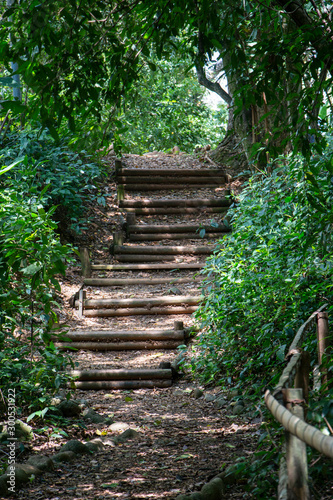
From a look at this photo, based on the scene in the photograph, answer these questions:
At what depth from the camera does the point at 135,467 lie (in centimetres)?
305

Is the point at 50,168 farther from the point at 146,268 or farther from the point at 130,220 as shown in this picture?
the point at 146,268

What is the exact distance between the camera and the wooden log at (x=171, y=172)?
1012 cm

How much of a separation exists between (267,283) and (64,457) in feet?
6.98

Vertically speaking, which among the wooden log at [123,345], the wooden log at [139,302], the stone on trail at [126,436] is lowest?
the stone on trail at [126,436]

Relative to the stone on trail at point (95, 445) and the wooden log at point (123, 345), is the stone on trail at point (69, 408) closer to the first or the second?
the stone on trail at point (95, 445)

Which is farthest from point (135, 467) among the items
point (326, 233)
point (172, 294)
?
point (172, 294)

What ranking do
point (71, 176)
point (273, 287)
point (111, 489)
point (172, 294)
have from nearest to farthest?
point (111, 489), point (273, 287), point (172, 294), point (71, 176)

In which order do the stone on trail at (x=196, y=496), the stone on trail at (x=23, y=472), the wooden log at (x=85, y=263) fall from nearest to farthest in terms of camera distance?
the stone on trail at (x=196, y=496), the stone on trail at (x=23, y=472), the wooden log at (x=85, y=263)

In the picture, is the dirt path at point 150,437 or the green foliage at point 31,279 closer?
the dirt path at point 150,437

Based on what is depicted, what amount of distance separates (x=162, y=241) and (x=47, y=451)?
564 cm

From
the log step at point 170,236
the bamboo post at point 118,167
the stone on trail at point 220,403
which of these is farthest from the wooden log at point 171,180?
the stone on trail at point 220,403

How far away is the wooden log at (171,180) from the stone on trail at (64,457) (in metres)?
7.27

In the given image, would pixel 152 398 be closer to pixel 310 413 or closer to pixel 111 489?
pixel 111 489

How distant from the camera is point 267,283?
414 cm
